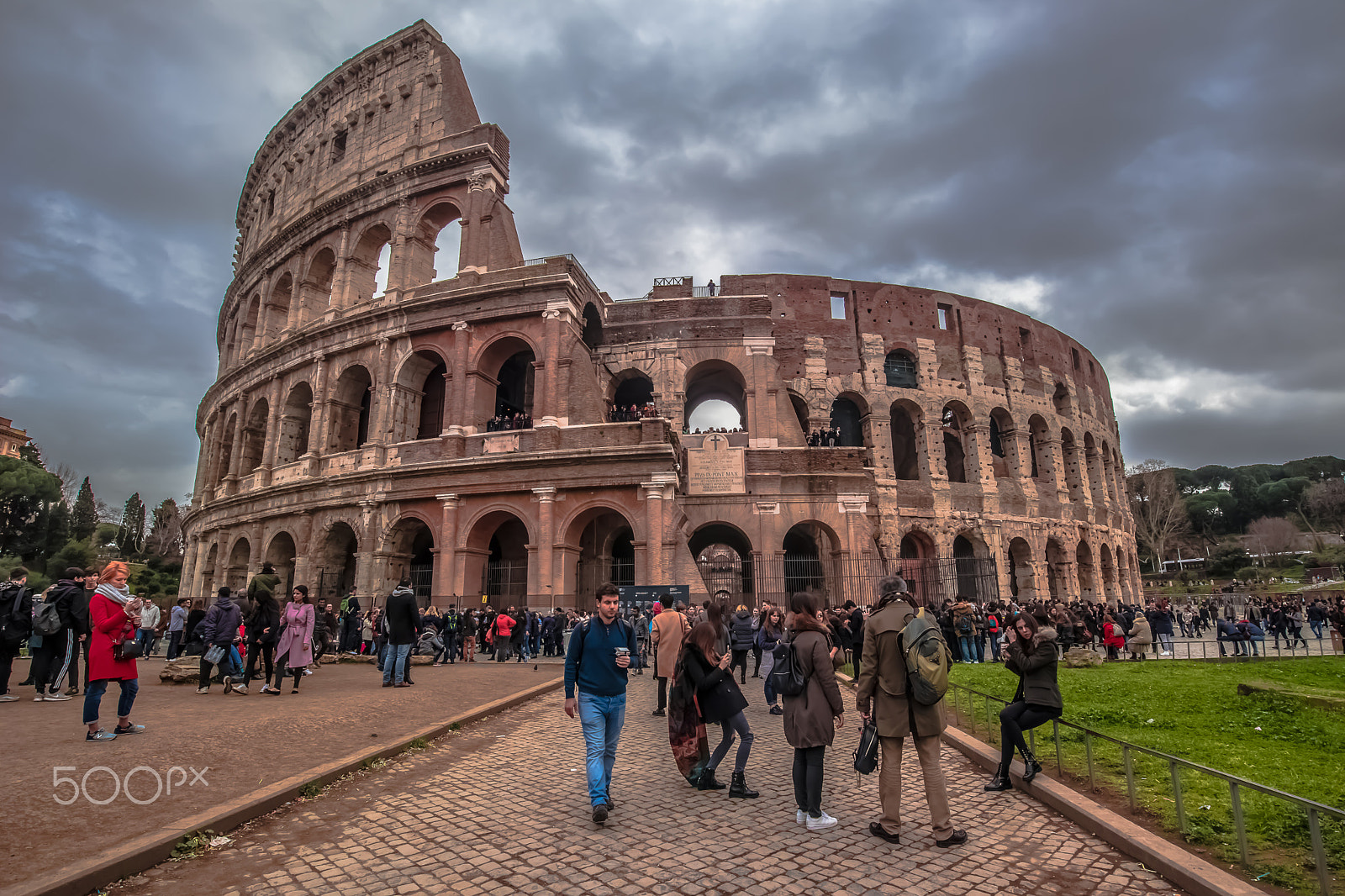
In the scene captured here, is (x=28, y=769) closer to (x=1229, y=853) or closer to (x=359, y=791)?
(x=359, y=791)

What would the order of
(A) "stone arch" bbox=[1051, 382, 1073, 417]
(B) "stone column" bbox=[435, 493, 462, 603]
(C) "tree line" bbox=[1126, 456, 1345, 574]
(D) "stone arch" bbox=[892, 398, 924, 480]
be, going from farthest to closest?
(C) "tree line" bbox=[1126, 456, 1345, 574] → (A) "stone arch" bbox=[1051, 382, 1073, 417] → (D) "stone arch" bbox=[892, 398, 924, 480] → (B) "stone column" bbox=[435, 493, 462, 603]

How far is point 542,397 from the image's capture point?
19.5 m

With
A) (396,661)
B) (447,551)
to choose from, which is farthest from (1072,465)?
(396,661)

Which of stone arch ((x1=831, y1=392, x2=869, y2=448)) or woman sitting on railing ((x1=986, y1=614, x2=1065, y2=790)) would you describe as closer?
woman sitting on railing ((x1=986, y1=614, x2=1065, y2=790))

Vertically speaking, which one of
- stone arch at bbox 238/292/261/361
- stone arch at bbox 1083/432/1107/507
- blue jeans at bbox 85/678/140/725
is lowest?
blue jeans at bbox 85/678/140/725

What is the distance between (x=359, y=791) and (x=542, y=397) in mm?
15167

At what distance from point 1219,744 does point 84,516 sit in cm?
6586

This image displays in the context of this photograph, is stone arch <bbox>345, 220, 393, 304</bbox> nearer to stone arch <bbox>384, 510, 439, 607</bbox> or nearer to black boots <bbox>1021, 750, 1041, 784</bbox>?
stone arch <bbox>384, 510, 439, 607</bbox>

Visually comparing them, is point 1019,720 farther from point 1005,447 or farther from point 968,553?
point 1005,447

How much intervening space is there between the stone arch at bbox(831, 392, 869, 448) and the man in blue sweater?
24.1 m

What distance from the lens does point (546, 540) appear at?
1831 cm

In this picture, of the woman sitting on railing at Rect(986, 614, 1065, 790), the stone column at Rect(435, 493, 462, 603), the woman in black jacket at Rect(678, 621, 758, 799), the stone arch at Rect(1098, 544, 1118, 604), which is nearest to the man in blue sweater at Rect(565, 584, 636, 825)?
the woman in black jacket at Rect(678, 621, 758, 799)

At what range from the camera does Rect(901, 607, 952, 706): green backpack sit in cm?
409

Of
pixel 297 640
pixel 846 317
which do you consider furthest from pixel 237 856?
pixel 846 317
